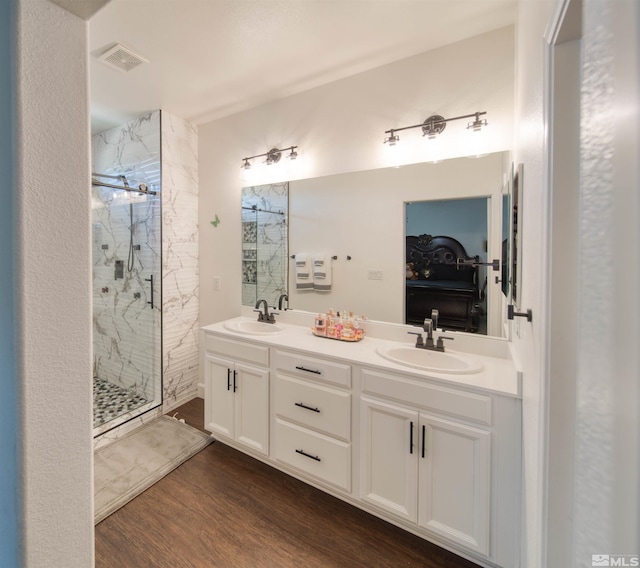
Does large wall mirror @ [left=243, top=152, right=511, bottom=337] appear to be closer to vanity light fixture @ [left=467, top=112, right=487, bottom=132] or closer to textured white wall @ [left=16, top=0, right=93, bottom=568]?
vanity light fixture @ [left=467, top=112, right=487, bottom=132]

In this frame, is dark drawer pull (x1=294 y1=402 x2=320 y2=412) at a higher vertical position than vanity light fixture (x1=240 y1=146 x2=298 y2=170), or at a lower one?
lower

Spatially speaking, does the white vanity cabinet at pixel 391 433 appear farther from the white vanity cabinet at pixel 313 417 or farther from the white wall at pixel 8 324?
the white wall at pixel 8 324

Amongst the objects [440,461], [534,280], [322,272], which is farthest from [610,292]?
[322,272]

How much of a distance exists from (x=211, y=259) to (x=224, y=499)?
6.61ft

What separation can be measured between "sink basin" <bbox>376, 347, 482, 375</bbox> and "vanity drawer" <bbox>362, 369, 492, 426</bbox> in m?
0.11

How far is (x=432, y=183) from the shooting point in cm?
195

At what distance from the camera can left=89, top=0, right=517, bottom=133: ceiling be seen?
1642 mm

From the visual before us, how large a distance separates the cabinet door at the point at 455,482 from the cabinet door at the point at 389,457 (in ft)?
0.16

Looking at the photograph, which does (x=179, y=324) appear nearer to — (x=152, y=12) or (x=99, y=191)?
(x=99, y=191)

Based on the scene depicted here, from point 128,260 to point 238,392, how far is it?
1934 millimetres

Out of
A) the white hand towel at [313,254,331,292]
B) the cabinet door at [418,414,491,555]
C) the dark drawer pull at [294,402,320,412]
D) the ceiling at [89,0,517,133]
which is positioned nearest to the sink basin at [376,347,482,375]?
the cabinet door at [418,414,491,555]

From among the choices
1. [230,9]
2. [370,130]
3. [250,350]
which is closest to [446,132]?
[370,130]

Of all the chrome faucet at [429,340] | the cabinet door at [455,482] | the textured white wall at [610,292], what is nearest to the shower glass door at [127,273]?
the chrome faucet at [429,340]

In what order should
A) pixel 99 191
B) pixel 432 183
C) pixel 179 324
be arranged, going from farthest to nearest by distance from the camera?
1. pixel 99 191
2. pixel 179 324
3. pixel 432 183
